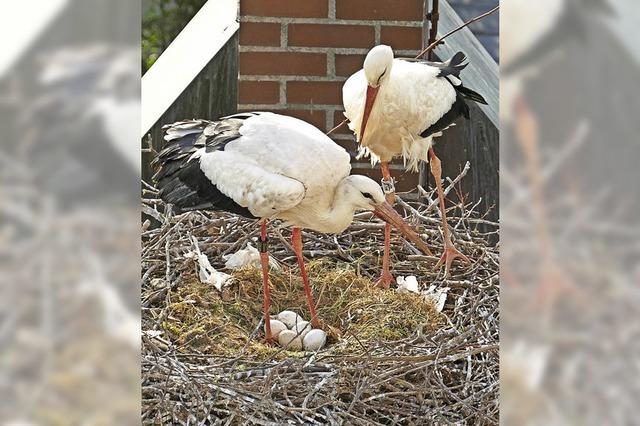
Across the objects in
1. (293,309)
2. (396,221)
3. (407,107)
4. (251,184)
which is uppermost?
(407,107)

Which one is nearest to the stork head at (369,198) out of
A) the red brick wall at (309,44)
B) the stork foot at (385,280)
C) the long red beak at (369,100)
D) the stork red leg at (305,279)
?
the stork red leg at (305,279)

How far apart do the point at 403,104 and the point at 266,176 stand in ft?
2.51

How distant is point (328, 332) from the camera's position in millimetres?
3082

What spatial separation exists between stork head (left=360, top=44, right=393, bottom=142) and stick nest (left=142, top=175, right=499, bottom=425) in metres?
0.49

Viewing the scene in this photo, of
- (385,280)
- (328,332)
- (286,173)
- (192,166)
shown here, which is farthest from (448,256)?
(192,166)

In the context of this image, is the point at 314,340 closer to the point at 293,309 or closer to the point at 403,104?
the point at 293,309

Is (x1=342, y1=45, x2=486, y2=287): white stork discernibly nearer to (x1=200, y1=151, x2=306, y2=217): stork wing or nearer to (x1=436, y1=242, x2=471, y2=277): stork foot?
(x1=436, y1=242, x2=471, y2=277): stork foot
